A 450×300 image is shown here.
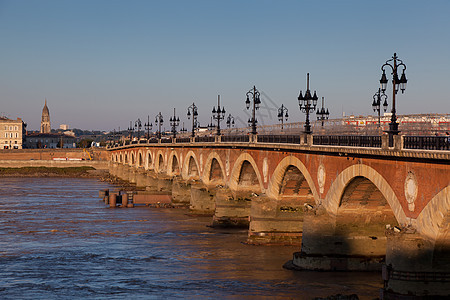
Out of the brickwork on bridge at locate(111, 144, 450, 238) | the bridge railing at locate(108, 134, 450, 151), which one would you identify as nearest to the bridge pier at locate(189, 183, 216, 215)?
the brickwork on bridge at locate(111, 144, 450, 238)

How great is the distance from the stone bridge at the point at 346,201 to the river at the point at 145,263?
1280 mm

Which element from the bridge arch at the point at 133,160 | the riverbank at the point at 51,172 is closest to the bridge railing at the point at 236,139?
the bridge arch at the point at 133,160

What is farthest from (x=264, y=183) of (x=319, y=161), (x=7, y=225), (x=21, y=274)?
(x=7, y=225)

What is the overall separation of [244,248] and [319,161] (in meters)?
9.01

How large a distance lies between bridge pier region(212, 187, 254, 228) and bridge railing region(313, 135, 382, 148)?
16.1 m

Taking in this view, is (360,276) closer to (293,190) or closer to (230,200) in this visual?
(293,190)

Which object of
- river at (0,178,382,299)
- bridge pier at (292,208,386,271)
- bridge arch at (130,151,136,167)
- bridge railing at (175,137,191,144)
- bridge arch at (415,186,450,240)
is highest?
bridge railing at (175,137,191,144)

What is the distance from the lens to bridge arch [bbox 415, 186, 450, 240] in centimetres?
2241

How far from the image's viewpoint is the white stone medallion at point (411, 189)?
80.7ft

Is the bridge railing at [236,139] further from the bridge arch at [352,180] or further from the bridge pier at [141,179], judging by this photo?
the bridge pier at [141,179]

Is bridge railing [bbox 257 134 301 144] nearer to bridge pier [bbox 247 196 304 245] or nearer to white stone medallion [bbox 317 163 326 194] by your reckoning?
bridge pier [bbox 247 196 304 245]

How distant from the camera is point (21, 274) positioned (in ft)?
110

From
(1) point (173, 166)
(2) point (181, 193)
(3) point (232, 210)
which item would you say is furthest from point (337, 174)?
(1) point (173, 166)

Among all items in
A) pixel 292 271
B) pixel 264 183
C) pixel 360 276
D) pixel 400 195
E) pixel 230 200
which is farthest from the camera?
pixel 230 200
